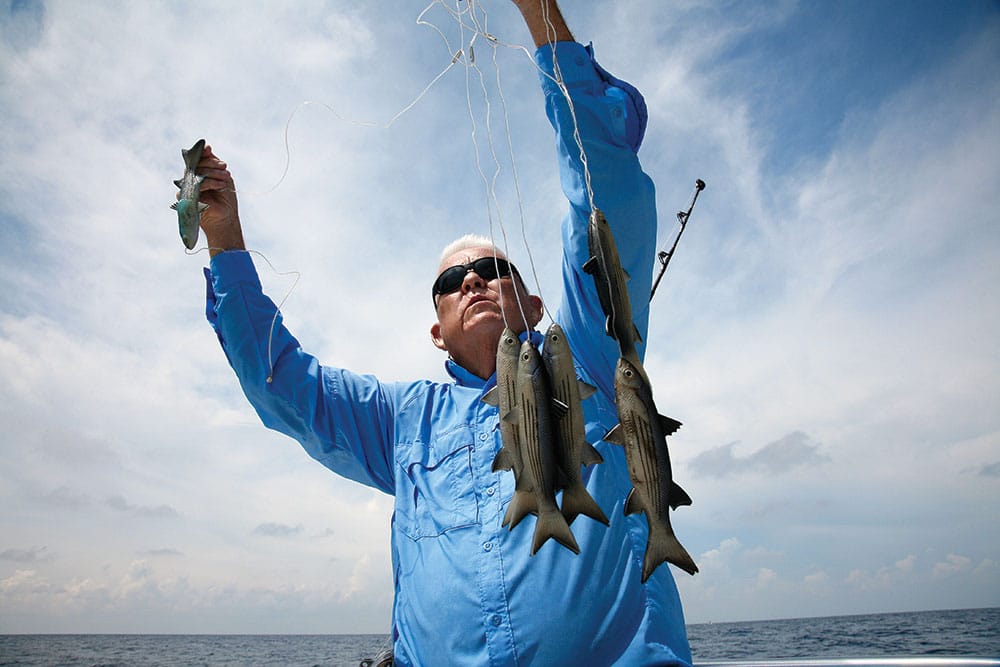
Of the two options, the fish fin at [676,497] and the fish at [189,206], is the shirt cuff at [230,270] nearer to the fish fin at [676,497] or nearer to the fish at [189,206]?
the fish at [189,206]

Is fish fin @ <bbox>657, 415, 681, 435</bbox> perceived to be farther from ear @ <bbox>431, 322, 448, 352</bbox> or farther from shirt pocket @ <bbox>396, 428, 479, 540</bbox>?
ear @ <bbox>431, 322, 448, 352</bbox>

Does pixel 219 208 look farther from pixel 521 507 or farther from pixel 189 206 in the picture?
pixel 521 507

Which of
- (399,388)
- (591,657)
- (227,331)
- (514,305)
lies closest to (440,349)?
(399,388)

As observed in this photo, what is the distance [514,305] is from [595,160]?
1.05 metres

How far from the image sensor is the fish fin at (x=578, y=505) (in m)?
2.11

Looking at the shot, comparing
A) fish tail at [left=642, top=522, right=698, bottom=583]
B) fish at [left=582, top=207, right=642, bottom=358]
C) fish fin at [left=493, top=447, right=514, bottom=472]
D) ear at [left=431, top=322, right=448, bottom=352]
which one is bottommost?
fish tail at [left=642, top=522, right=698, bottom=583]

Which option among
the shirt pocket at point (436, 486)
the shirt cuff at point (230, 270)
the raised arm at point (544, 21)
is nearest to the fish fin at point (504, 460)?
the shirt pocket at point (436, 486)

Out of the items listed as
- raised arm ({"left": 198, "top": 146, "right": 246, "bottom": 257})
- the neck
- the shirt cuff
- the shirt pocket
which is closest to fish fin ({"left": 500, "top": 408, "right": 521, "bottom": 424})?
the shirt pocket

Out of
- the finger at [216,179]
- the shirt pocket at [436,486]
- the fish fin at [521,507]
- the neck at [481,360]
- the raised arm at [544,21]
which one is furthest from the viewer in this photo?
the finger at [216,179]

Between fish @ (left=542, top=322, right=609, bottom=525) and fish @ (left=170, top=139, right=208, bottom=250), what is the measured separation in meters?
2.61

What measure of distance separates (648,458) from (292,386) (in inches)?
88.4

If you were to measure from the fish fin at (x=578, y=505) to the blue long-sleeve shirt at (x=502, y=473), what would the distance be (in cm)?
46

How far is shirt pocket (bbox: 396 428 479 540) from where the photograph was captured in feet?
9.32

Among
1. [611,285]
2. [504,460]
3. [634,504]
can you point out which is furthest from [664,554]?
[611,285]
